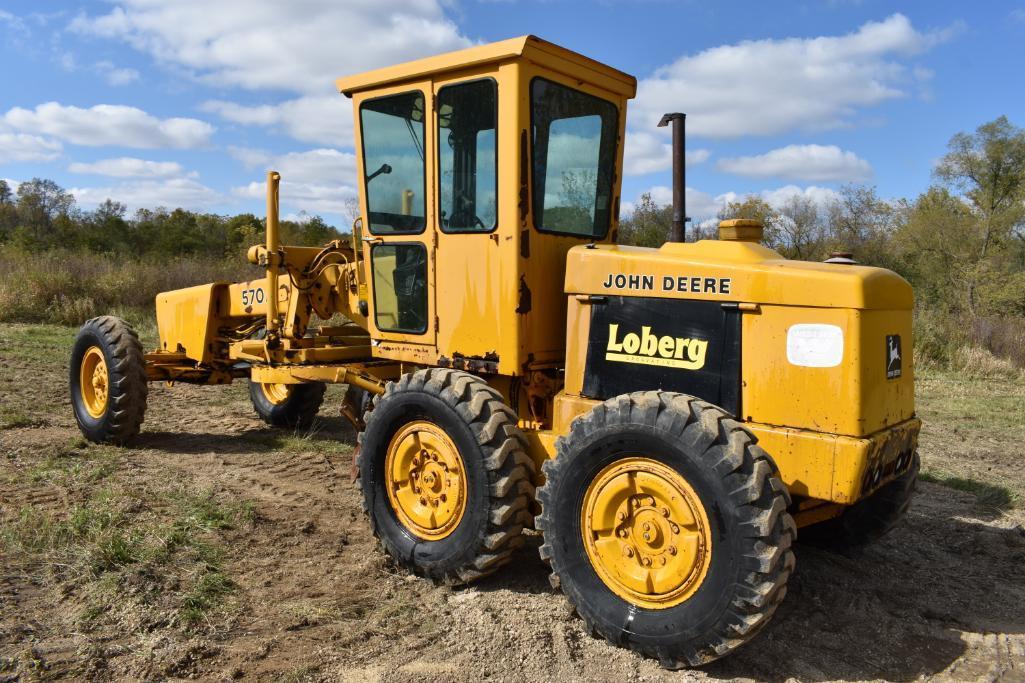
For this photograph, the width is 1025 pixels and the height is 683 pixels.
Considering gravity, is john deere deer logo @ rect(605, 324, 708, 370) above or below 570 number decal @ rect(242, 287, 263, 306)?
below

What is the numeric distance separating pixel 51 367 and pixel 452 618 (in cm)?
931

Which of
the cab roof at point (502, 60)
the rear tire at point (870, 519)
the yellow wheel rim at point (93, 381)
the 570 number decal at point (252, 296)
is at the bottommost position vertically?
the rear tire at point (870, 519)

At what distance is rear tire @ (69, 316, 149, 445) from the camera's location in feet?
21.9

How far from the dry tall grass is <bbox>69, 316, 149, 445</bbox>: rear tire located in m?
10.5

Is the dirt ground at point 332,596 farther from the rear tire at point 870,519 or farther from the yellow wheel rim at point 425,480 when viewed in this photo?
the yellow wheel rim at point 425,480

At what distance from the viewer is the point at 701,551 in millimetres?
3209

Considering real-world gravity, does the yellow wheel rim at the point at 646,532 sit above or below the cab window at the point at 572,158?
below

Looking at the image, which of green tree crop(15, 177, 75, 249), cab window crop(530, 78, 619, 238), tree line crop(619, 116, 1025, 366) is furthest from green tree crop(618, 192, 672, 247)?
green tree crop(15, 177, 75, 249)

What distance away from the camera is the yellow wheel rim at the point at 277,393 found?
799cm

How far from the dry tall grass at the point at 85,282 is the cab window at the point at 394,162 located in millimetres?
13925

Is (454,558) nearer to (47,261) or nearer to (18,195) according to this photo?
(47,261)

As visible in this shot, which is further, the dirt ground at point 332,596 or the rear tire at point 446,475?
the rear tire at point 446,475

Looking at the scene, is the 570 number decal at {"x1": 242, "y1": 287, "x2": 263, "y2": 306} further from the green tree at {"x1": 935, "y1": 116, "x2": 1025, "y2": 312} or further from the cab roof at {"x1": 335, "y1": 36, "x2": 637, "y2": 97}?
the green tree at {"x1": 935, "y1": 116, "x2": 1025, "y2": 312}

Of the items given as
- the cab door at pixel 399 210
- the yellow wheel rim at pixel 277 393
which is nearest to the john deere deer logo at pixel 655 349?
the cab door at pixel 399 210
